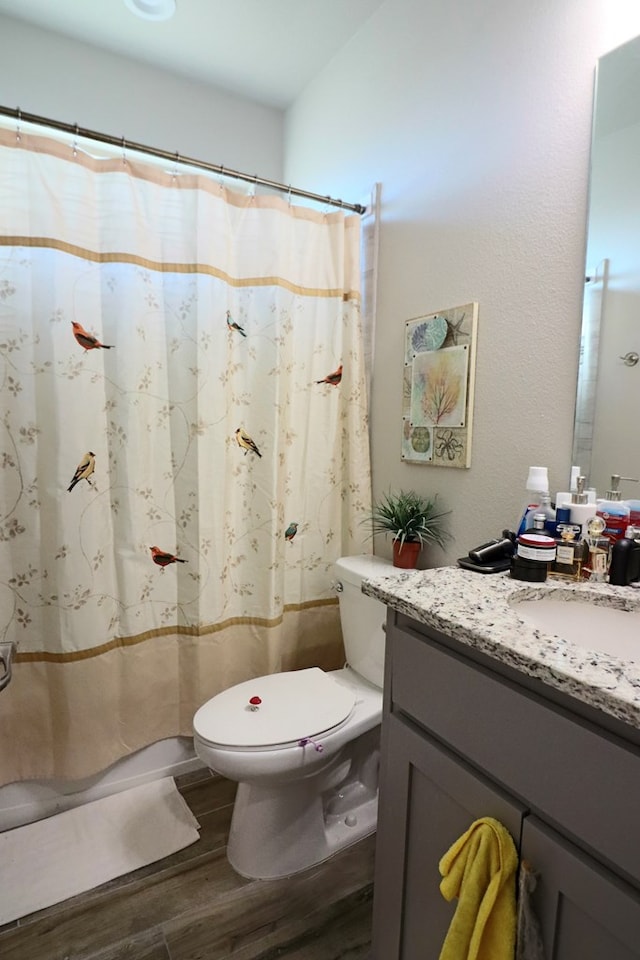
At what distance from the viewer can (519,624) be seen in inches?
30.3

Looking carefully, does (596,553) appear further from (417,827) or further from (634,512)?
(417,827)

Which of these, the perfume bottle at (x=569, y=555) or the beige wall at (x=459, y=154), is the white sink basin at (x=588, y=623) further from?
the beige wall at (x=459, y=154)

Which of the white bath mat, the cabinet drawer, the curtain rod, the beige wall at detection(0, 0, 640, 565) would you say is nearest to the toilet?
the white bath mat

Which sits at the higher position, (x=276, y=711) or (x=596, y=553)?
(x=596, y=553)

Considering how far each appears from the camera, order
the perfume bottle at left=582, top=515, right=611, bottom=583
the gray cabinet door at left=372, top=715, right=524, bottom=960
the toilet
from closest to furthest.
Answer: the gray cabinet door at left=372, top=715, right=524, bottom=960, the perfume bottle at left=582, top=515, right=611, bottom=583, the toilet

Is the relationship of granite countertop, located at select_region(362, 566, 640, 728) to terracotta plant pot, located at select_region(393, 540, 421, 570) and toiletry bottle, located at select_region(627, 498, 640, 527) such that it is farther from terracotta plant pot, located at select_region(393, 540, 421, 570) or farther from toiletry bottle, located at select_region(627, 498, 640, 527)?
terracotta plant pot, located at select_region(393, 540, 421, 570)

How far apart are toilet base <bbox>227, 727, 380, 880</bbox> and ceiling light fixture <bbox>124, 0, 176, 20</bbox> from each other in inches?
94.3

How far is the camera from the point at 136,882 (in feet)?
4.47

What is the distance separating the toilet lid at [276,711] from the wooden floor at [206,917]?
1.49 feet

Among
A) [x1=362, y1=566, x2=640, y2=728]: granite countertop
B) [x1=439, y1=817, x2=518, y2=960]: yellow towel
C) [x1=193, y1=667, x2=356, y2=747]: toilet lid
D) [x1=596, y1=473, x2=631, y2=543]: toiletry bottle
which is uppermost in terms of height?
[x1=596, y1=473, x2=631, y2=543]: toiletry bottle

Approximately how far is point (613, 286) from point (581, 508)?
0.49m

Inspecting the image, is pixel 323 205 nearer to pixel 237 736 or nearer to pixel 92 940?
pixel 237 736

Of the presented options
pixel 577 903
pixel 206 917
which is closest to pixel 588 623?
pixel 577 903

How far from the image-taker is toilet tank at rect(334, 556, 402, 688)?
5.07 ft
